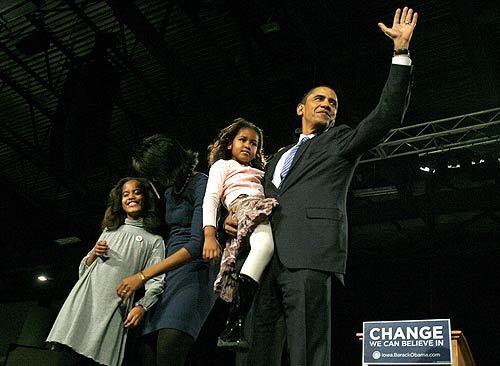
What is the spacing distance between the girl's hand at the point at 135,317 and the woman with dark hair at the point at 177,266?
0.03 meters

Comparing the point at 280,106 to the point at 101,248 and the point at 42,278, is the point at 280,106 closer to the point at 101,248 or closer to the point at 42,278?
the point at 101,248

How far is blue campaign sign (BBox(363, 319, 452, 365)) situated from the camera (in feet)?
→ 12.7

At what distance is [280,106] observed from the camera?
6.77m

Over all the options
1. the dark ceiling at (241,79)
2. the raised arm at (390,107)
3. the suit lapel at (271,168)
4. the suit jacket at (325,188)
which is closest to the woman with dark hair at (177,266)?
the suit lapel at (271,168)

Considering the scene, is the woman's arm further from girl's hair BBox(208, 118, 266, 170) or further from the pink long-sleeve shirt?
girl's hair BBox(208, 118, 266, 170)

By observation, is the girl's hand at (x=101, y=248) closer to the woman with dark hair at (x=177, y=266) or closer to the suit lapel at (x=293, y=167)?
the woman with dark hair at (x=177, y=266)

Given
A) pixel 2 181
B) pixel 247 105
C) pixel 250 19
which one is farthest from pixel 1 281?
pixel 250 19

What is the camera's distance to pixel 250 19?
5.97 m

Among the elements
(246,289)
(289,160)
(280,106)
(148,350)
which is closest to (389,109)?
(289,160)

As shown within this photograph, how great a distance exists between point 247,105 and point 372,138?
5.07 m

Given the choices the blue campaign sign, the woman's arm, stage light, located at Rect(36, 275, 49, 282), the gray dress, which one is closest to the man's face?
the woman's arm

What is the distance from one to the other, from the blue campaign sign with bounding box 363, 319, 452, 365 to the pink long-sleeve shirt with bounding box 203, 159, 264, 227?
223cm

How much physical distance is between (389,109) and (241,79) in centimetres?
489

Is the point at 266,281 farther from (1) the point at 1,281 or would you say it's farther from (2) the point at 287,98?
(1) the point at 1,281
